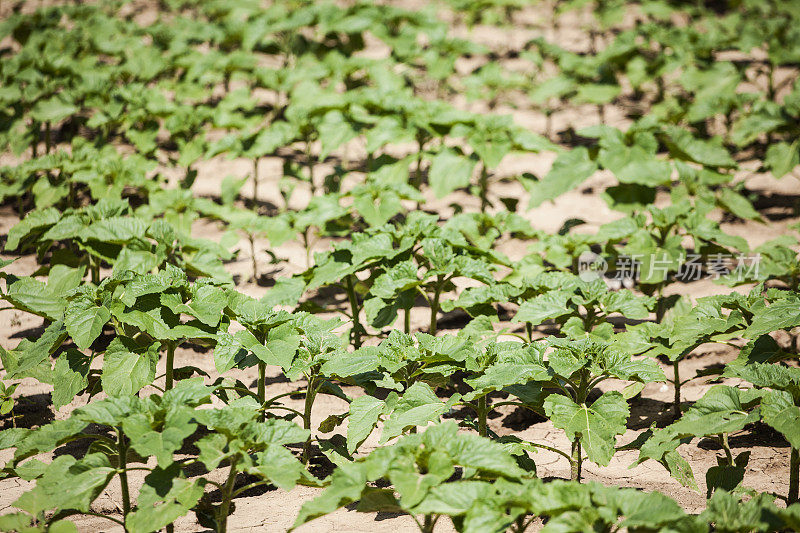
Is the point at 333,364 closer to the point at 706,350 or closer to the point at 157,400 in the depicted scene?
the point at 157,400

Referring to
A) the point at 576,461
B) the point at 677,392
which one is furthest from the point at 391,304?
the point at 677,392

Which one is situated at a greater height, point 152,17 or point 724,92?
point 152,17

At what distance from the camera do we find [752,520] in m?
2.09

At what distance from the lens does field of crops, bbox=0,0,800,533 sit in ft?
7.99

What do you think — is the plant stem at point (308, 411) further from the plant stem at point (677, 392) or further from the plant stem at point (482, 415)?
the plant stem at point (677, 392)

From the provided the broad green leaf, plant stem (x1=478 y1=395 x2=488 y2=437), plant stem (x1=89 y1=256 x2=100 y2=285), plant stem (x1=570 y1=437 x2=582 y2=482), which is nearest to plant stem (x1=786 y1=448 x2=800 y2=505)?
plant stem (x1=570 y1=437 x2=582 y2=482)

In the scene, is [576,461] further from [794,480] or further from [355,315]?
[355,315]

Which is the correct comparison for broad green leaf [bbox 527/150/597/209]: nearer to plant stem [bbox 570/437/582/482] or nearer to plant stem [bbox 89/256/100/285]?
plant stem [bbox 570/437/582/482]

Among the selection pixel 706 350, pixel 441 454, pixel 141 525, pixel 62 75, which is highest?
pixel 62 75

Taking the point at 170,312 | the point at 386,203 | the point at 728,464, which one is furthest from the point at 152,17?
the point at 728,464

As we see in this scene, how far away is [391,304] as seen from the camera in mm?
3715

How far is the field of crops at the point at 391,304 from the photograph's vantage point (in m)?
2.44

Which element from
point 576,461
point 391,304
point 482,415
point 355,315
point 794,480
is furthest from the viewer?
point 355,315

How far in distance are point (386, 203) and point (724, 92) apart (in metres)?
4.09
